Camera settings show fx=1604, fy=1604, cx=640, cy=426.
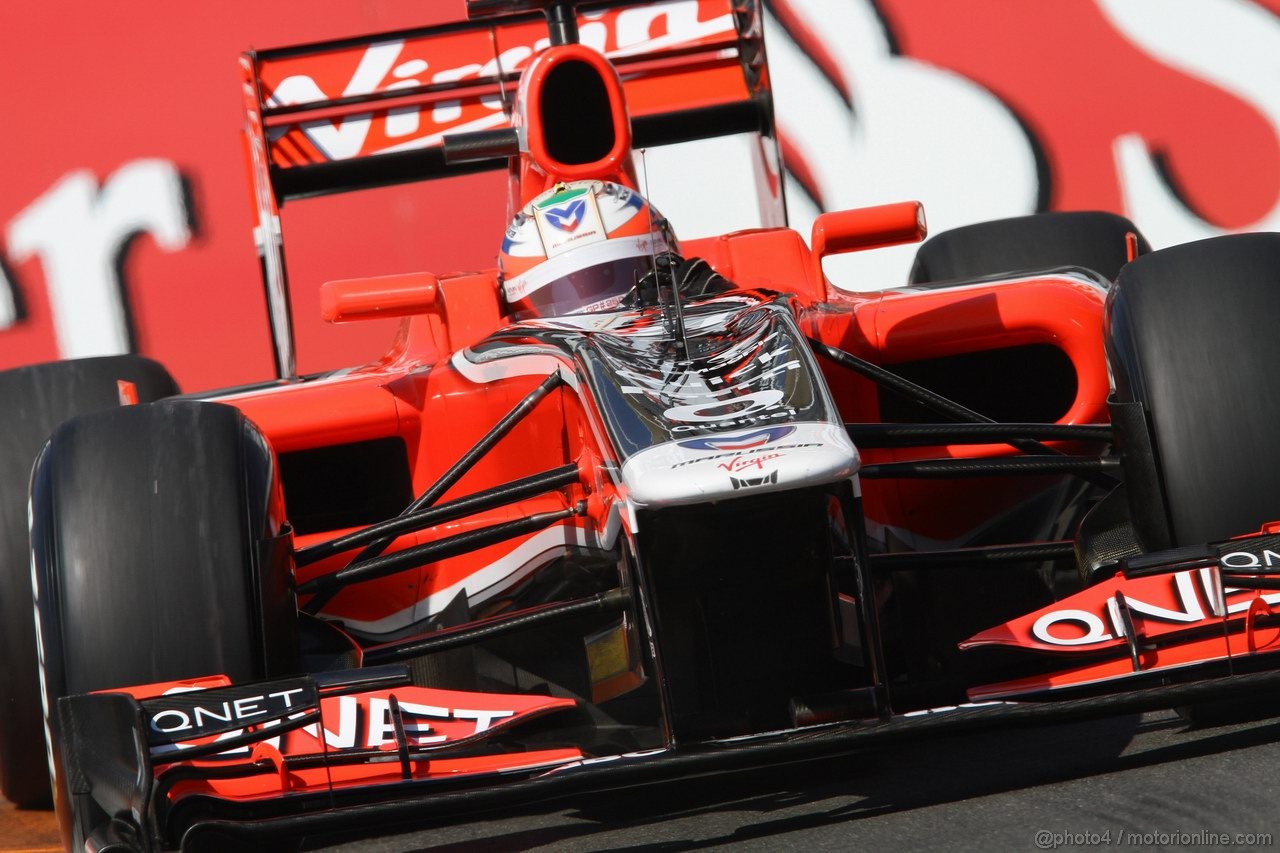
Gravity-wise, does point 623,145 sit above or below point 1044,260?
above

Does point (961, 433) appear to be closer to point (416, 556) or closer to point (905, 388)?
point (905, 388)

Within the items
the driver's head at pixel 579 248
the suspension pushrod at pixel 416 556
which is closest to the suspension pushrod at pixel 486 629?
the suspension pushrod at pixel 416 556

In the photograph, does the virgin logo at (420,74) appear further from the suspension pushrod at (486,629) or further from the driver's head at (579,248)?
the suspension pushrod at (486,629)

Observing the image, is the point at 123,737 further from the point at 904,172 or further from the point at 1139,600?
the point at 904,172

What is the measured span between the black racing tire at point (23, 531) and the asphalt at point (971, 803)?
97 centimetres

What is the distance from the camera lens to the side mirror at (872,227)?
380 centimetres

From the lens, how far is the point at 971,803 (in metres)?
2.68

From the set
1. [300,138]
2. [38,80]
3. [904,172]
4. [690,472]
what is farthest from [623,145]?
[38,80]

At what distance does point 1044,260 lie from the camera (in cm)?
506

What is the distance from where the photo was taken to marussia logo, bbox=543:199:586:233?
3.96 m

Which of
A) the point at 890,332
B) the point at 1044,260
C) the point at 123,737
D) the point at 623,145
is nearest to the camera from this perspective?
the point at 123,737

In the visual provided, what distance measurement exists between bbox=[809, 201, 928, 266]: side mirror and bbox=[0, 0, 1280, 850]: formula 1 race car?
0.01 m

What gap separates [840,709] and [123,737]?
1.16 meters

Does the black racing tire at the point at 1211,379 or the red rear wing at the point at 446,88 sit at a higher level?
the red rear wing at the point at 446,88
